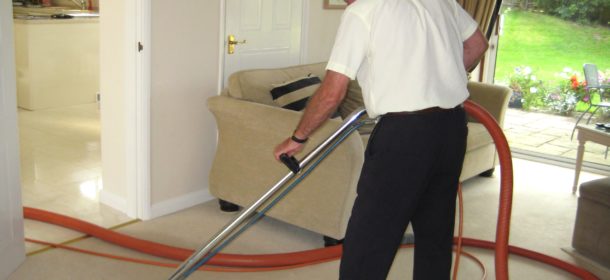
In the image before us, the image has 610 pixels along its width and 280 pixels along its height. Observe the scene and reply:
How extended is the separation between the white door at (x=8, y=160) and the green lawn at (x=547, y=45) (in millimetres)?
4342

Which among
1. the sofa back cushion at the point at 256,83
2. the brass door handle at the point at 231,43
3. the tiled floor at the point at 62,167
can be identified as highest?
the brass door handle at the point at 231,43

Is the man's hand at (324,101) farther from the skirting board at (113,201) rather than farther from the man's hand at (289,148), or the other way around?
the skirting board at (113,201)

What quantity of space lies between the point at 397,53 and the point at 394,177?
39 centimetres

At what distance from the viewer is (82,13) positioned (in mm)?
7008

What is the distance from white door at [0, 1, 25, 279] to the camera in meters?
3.01

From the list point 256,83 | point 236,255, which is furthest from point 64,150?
point 236,255

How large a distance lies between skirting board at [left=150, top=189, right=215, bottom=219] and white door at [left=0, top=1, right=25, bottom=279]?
0.91 meters

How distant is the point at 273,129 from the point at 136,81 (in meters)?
0.78

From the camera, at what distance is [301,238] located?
3.88 m

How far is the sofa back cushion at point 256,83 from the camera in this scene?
3953mm

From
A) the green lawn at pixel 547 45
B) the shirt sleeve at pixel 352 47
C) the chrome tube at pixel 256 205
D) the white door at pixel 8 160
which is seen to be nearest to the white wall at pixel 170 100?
the white door at pixel 8 160

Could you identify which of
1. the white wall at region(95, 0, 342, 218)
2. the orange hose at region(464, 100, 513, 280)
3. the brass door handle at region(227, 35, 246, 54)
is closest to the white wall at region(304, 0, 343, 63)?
the brass door handle at region(227, 35, 246, 54)

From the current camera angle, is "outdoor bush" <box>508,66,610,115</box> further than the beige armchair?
Yes

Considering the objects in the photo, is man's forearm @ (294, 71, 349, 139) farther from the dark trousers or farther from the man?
the dark trousers
